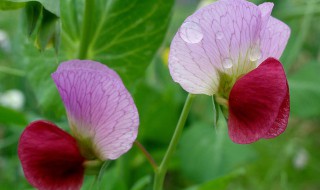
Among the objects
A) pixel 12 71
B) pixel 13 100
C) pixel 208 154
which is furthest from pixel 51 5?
pixel 13 100

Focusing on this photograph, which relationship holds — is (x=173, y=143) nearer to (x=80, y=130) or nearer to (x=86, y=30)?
(x=80, y=130)

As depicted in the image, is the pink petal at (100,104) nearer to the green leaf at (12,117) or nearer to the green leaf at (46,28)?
the green leaf at (46,28)

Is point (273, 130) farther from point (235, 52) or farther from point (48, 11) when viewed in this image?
point (48, 11)

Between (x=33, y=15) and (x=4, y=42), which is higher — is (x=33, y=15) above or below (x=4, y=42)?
above

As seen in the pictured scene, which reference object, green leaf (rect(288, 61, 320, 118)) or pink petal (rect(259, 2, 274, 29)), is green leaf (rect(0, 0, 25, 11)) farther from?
green leaf (rect(288, 61, 320, 118))

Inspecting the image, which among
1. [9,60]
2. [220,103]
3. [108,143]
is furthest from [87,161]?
[9,60]

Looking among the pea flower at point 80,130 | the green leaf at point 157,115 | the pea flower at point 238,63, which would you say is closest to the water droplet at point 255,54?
the pea flower at point 238,63
